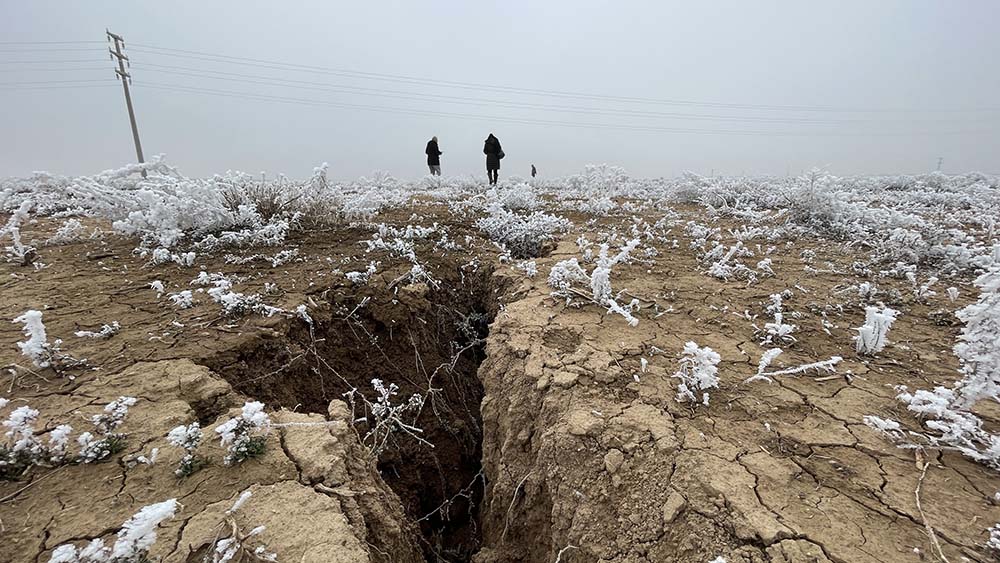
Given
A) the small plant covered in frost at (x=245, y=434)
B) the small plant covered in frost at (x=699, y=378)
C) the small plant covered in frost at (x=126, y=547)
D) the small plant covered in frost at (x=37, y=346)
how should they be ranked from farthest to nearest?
the small plant covered in frost at (x=37, y=346) → the small plant covered in frost at (x=699, y=378) → the small plant covered in frost at (x=245, y=434) → the small plant covered in frost at (x=126, y=547)

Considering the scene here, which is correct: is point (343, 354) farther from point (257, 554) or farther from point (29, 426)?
point (257, 554)

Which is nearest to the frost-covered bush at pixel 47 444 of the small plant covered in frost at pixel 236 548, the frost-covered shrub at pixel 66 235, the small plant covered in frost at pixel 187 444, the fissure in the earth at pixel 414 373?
the small plant covered in frost at pixel 187 444

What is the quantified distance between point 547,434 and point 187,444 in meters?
1.70

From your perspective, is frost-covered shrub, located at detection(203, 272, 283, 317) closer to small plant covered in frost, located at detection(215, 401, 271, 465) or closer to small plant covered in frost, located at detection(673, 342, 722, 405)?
small plant covered in frost, located at detection(215, 401, 271, 465)

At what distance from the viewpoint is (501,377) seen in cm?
296

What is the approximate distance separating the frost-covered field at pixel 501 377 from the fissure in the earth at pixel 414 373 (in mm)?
21

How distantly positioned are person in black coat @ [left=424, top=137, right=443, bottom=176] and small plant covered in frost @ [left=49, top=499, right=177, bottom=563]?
12.9 metres

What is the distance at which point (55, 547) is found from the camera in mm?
1572

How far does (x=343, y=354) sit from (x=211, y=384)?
113cm

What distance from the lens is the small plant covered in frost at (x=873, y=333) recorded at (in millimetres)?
2557

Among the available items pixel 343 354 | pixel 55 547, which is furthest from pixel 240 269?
pixel 55 547

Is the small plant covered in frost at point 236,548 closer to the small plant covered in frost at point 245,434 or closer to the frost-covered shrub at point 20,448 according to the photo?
the small plant covered in frost at point 245,434

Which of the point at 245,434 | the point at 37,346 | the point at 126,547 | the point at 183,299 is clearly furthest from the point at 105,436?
the point at 183,299

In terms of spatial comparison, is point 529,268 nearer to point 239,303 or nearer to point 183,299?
point 239,303
